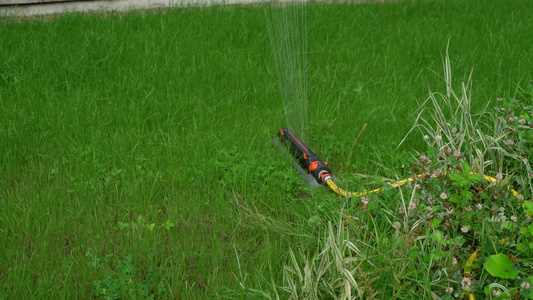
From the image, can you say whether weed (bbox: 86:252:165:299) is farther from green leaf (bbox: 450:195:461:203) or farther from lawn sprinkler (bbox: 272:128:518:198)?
green leaf (bbox: 450:195:461:203)

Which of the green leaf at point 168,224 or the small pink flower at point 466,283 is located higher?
the small pink flower at point 466,283

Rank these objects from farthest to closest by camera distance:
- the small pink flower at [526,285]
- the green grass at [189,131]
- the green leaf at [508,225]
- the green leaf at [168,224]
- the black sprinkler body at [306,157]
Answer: the black sprinkler body at [306,157] → the green leaf at [168,224] → the green grass at [189,131] → the green leaf at [508,225] → the small pink flower at [526,285]

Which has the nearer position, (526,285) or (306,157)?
(526,285)

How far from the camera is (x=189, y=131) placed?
10.3 feet

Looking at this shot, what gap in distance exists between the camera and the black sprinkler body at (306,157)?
2.61 m

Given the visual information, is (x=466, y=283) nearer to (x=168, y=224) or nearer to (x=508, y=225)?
(x=508, y=225)

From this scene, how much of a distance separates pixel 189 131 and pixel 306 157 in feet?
2.69

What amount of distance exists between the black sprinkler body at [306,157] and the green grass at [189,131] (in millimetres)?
97

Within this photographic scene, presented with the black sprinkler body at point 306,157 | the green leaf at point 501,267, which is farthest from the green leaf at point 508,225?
the black sprinkler body at point 306,157

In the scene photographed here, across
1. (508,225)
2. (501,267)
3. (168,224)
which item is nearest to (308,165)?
(168,224)

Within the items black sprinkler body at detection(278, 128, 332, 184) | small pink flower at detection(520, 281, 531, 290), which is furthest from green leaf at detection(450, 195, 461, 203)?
black sprinkler body at detection(278, 128, 332, 184)

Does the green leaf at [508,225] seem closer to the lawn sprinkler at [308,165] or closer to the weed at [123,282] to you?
the lawn sprinkler at [308,165]

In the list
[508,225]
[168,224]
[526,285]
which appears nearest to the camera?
[526,285]

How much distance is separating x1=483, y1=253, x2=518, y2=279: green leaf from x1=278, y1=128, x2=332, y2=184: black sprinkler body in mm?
989
